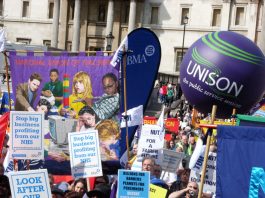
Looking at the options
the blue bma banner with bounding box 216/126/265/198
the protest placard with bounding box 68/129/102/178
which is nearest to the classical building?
the protest placard with bounding box 68/129/102/178

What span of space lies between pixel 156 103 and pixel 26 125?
1265 inches

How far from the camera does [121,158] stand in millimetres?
8523

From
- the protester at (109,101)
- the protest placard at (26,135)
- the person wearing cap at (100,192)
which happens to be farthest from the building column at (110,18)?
the person wearing cap at (100,192)

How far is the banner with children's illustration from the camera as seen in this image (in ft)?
28.1

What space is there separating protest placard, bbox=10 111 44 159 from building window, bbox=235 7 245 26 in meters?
44.9

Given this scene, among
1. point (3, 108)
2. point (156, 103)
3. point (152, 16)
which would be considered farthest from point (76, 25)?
point (3, 108)

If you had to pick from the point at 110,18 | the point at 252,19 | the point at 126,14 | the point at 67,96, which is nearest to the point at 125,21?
the point at 126,14

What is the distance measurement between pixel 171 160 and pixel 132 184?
308 cm

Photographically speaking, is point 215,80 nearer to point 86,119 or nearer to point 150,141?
point 86,119

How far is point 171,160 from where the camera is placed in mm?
9188

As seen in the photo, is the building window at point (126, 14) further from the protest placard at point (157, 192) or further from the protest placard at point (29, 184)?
the protest placard at point (29, 184)

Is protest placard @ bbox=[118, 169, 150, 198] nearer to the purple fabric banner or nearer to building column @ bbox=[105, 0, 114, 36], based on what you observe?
the purple fabric banner

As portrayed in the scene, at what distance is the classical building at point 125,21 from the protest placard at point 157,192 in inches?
1694

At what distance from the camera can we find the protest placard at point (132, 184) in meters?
6.12
